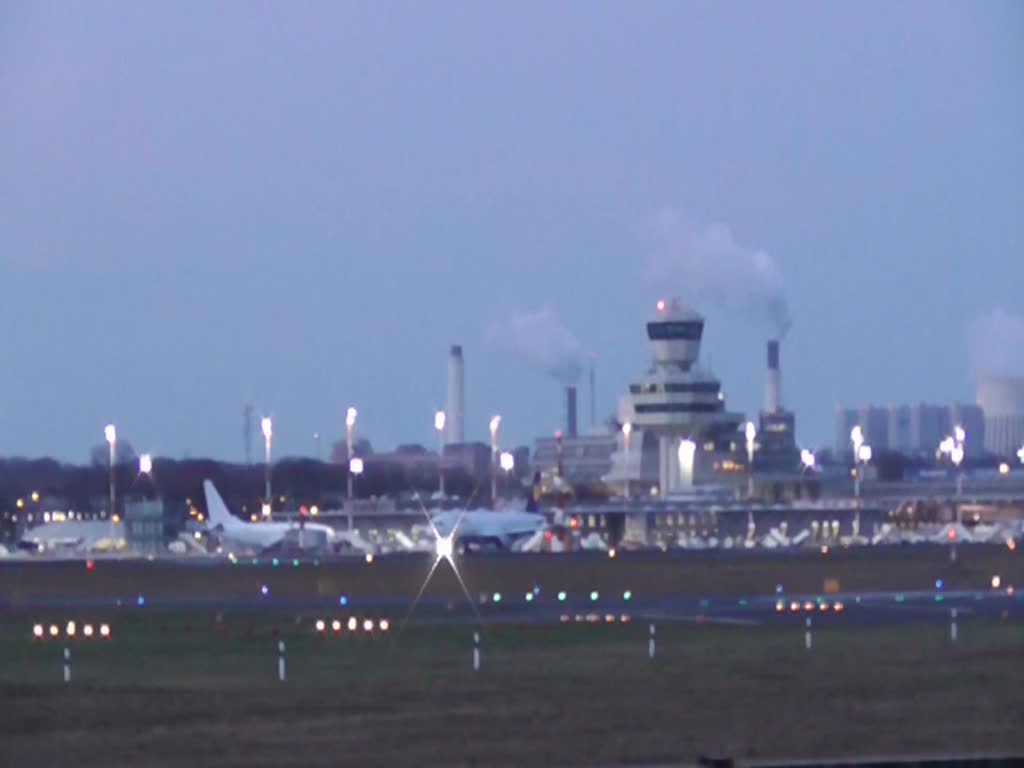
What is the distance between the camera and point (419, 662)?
36.7 m

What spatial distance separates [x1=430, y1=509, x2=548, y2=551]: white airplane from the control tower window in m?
67.1

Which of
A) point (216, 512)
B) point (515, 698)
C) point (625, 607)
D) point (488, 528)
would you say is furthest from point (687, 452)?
point (515, 698)

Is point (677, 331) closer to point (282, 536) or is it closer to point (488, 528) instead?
point (488, 528)

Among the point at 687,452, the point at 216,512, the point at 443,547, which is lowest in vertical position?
the point at 443,547

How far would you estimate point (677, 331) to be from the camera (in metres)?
190

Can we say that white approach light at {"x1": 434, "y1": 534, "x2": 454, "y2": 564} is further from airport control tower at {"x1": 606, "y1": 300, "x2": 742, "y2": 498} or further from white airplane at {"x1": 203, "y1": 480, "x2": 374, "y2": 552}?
airport control tower at {"x1": 606, "y1": 300, "x2": 742, "y2": 498}

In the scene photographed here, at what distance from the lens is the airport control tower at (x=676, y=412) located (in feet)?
613

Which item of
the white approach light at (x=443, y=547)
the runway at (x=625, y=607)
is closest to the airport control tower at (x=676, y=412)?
the white approach light at (x=443, y=547)

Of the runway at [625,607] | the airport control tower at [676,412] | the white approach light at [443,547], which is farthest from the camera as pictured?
the airport control tower at [676,412]

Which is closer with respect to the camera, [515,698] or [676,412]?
[515,698]

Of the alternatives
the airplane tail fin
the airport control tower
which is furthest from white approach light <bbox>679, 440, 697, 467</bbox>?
the airplane tail fin

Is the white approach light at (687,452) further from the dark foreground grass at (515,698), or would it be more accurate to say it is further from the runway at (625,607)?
the dark foreground grass at (515,698)

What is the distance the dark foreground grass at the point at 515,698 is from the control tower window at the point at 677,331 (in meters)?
146

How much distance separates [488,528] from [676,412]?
66980mm
